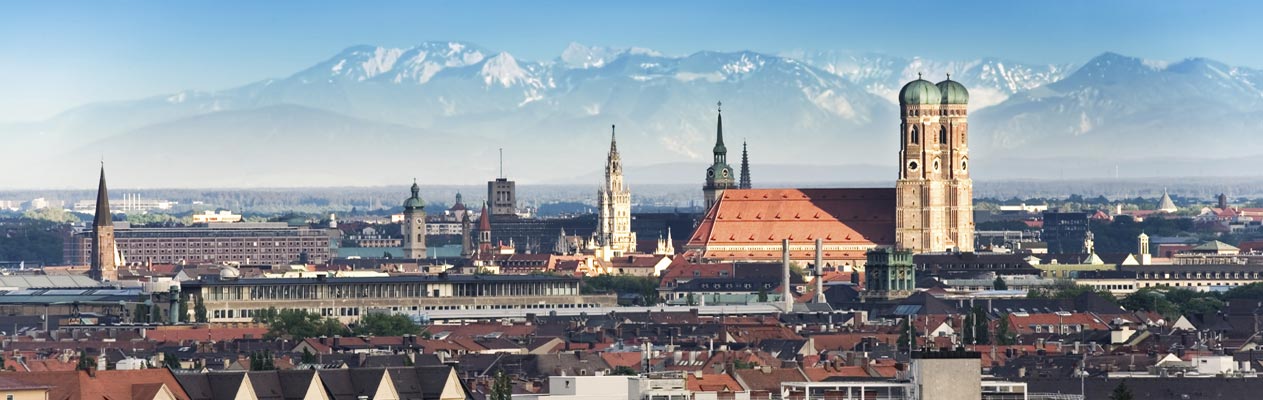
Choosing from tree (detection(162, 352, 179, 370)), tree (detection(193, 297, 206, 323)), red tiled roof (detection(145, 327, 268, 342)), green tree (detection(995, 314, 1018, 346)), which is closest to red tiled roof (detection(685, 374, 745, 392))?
tree (detection(162, 352, 179, 370))

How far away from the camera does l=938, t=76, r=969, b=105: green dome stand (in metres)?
192

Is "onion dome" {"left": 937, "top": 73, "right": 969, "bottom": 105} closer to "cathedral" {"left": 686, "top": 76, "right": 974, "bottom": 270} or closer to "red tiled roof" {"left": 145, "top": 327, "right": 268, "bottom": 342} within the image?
"cathedral" {"left": 686, "top": 76, "right": 974, "bottom": 270}

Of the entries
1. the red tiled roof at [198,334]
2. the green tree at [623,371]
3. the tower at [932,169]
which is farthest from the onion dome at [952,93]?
the green tree at [623,371]

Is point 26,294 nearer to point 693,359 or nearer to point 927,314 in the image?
point 927,314

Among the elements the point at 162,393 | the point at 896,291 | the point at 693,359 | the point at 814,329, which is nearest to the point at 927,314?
the point at 814,329

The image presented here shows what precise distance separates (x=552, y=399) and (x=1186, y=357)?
2485cm

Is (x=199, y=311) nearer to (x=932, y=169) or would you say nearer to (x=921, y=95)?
(x=921, y=95)

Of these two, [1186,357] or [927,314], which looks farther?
[927,314]

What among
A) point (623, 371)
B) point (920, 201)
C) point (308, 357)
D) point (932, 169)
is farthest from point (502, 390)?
point (932, 169)

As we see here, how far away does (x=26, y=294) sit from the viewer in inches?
5517

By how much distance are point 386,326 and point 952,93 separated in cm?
8240

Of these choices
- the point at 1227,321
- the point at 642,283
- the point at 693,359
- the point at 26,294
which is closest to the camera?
the point at 693,359

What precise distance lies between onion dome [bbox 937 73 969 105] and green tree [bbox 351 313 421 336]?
76327 millimetres

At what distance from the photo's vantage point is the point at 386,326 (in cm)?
11306
